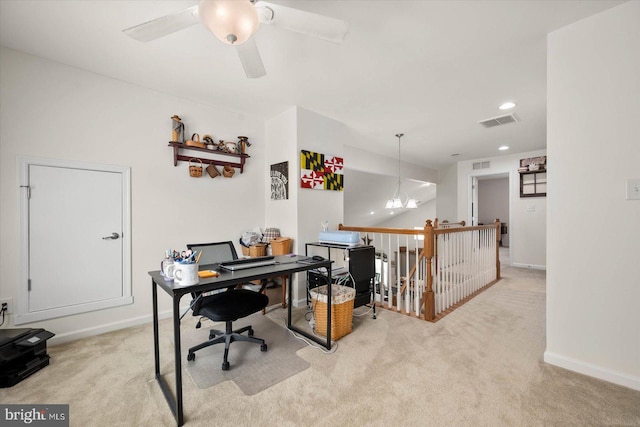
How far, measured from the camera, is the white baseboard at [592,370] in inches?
66.4

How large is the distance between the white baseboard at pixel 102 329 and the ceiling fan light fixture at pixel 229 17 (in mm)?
2834

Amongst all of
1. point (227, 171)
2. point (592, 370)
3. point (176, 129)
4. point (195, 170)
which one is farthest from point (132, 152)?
point (592, 370)

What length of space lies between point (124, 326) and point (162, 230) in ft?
3.33

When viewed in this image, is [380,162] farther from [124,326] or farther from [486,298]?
[124,326]

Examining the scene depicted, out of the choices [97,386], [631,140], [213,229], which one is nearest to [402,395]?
[97,386]

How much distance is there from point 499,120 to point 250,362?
429cm

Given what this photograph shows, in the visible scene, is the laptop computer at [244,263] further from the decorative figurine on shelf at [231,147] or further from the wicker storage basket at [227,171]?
the decorative figurine on shelf at [231,147]

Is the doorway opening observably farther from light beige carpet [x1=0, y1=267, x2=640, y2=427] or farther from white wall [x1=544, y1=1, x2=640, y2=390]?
light beige carpet [x1=0, y1=267, x2=640, y2=427]

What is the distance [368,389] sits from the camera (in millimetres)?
1713

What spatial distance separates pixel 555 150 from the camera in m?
1.93

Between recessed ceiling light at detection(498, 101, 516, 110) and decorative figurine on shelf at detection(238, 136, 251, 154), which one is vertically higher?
recessed ceiling light at detection(498, 101, 516, 110)

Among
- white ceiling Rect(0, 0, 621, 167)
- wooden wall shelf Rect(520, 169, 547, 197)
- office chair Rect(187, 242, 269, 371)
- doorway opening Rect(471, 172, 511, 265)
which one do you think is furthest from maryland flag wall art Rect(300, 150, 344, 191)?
doorway opening Rect(471, 172, 511, 265)

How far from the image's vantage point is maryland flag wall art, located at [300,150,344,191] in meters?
3.31

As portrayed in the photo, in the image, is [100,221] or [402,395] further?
[100,221]
